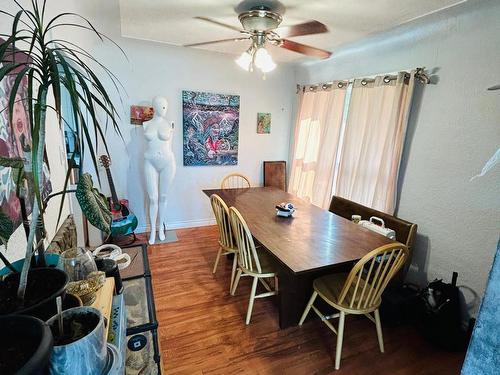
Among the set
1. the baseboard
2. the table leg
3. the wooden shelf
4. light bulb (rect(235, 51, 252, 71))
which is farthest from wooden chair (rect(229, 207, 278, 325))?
the baseboard

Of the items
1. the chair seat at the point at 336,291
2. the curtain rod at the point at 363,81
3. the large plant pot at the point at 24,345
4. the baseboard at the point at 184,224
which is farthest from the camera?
the baseboard at the point at 184,224

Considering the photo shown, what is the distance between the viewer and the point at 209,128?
343 cm

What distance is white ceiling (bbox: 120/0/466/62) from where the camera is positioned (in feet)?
5.78

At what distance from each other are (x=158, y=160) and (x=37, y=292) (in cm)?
244

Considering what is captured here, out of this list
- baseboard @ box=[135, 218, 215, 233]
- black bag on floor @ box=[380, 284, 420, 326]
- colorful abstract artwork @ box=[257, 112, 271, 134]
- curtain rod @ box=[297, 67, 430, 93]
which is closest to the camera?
black bag on floor @ box=[380, 284, 420, 326]

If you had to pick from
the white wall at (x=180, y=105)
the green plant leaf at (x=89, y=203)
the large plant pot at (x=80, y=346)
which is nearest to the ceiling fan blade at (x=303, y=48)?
the white wall at (x=180, y=105)

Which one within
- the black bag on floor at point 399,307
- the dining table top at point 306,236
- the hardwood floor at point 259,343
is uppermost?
the dining table top at point 306,236

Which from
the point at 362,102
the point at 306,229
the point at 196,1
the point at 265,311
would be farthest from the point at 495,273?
the point at 362,102

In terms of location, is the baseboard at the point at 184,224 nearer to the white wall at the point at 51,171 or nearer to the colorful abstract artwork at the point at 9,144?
the white wall at the point at 51,171

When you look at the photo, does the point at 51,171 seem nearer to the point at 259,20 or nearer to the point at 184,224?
the point at 259,20

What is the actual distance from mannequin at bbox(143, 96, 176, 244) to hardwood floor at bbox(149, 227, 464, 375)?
3.48ft

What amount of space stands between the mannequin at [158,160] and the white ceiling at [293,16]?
0.74 metres

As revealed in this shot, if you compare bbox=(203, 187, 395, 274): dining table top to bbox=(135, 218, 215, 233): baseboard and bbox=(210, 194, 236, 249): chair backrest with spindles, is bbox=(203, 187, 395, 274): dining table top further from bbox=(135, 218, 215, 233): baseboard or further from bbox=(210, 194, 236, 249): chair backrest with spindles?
bbox=(135, 218, 215, 233): baseboard

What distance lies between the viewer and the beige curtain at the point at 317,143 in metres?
3.04
